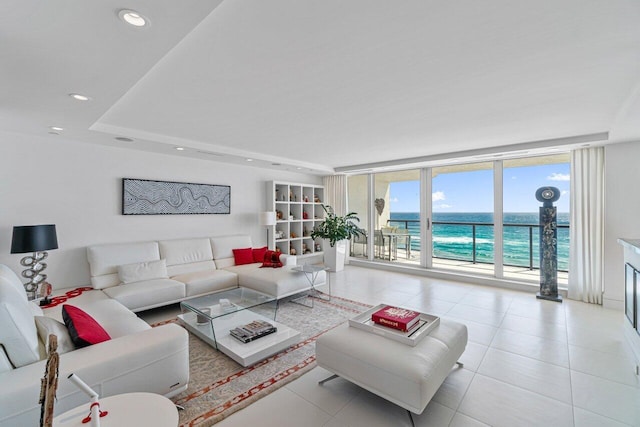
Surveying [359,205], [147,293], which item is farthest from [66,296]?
[359,205]

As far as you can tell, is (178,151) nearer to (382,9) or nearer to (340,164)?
(340,164)

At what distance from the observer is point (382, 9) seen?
1.44 m

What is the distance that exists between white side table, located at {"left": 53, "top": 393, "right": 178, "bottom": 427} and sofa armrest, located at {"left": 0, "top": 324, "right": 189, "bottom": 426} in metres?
0.50

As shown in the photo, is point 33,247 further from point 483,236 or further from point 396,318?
point 483,236

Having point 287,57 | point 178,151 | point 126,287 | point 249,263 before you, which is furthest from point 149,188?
point 287,57

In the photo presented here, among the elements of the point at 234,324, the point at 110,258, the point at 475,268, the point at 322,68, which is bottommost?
the point at 234,324

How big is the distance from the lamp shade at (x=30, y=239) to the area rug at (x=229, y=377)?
196 centimetres

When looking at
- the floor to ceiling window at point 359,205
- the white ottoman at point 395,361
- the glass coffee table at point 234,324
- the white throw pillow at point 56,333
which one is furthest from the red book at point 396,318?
the floor to ceiling window at point 359,205

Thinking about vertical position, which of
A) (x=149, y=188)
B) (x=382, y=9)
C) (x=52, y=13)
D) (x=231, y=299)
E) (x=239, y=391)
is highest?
(x=382, y=9)

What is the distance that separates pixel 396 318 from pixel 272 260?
2986mm

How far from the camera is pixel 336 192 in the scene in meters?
7.27

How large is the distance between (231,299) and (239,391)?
1390 mm

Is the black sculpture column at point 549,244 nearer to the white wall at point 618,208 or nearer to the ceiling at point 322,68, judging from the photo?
the white wall at point 618,208

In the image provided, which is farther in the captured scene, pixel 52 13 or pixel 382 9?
pixel 382 9
